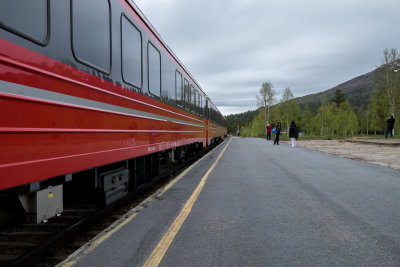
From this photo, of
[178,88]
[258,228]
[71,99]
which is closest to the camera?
Answer: [71,99]

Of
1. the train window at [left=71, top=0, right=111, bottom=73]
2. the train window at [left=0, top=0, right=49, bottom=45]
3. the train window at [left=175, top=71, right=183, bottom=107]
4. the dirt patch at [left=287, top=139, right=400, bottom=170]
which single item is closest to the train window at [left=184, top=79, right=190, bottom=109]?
the train window at [left=175, top=71, right=183, bottom=107]

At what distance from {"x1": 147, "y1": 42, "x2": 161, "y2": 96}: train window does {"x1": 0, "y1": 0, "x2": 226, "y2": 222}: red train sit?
0.08 metres

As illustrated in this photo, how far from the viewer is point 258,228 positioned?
362cm

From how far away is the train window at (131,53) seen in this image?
4422 millimetres

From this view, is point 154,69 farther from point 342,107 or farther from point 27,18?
point 342,107

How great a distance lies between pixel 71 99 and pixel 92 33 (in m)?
1.02

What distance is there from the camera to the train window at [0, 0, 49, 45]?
7.14 feet

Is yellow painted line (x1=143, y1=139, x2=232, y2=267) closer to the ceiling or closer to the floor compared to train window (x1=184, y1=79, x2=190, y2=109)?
closer to the floor

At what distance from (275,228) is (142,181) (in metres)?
3.14

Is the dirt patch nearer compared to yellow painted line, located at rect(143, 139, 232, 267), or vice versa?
yellow painted line, located at rect(143, 139, 232, 267)

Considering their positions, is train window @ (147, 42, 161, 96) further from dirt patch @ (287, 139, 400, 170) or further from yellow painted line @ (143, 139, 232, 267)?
dirt patch @ (287, 139, 400, 170)

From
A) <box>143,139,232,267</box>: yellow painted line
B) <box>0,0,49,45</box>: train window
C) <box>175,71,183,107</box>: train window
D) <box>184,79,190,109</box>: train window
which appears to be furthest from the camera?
<box>184,79,190,109</box>: train window

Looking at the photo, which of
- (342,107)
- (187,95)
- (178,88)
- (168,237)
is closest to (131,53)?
(168,237)

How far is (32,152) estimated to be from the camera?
2389mm
